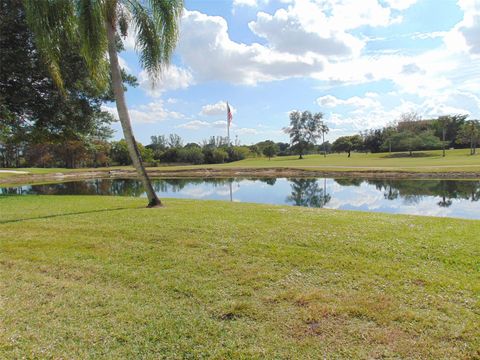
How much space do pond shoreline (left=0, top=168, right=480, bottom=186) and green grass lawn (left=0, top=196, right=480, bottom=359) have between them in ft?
84.3

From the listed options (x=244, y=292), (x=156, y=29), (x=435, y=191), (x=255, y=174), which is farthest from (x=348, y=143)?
(x=244, y=292)

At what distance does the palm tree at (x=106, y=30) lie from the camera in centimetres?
885

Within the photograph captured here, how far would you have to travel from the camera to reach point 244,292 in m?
4.18

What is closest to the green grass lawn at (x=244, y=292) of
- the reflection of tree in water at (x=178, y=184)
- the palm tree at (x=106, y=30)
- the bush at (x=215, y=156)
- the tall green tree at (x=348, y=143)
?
the palm tree at (x=106, y=30)

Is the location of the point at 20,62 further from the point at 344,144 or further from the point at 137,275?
the point at 344,144

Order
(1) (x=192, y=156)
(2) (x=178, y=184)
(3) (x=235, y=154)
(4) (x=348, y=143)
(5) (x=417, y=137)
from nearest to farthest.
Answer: (2) (x=178, y=184) < (5) (x=417, y=137) < (1) (x=192, y=156) < (3) (x=235, y=154) < (4) (x=348, y=143)

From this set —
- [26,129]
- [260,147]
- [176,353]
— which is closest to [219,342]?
[176,353]

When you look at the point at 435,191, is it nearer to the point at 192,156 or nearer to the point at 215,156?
the point at 215,156

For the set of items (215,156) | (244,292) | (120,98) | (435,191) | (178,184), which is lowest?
(435,191)

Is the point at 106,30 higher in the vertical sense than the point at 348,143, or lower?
higher

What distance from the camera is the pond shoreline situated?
29.3m

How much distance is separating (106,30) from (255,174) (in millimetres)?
33381

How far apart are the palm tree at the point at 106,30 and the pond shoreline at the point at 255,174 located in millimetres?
27076

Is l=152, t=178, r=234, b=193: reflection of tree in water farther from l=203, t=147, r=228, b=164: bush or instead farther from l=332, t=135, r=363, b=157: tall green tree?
l=332, t=135, r=363, b=157: tall green tree
